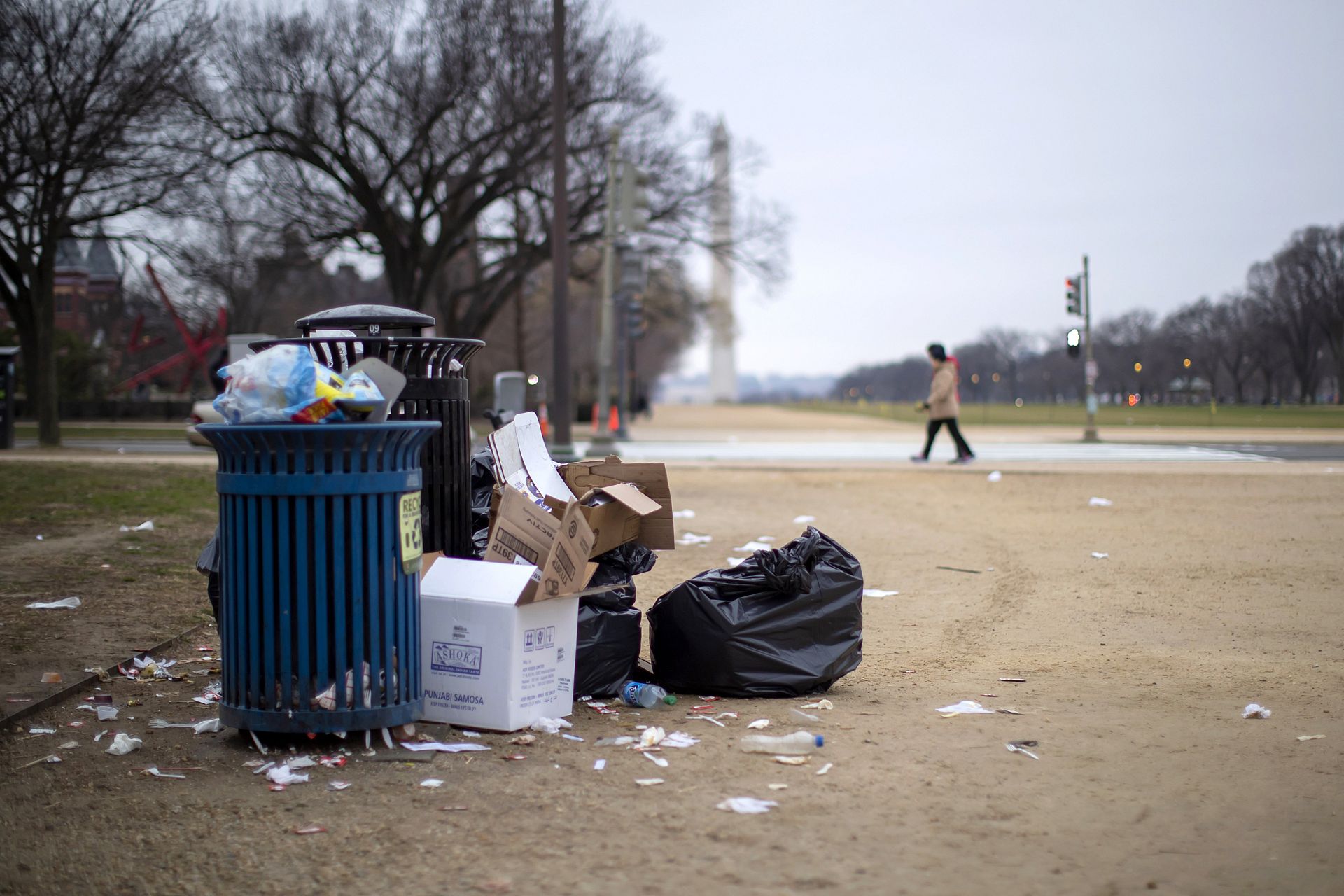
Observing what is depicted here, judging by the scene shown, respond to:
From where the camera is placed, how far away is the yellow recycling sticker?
3.87m

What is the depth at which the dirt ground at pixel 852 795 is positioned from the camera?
2984 mm

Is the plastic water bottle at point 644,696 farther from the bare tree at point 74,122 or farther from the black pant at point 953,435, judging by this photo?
the bare tree at point 74,122

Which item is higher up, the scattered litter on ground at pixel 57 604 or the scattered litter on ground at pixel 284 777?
the scattered litter on ground at pixel 57 604

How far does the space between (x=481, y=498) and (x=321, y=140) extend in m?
22.0

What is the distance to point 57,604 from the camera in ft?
20.7

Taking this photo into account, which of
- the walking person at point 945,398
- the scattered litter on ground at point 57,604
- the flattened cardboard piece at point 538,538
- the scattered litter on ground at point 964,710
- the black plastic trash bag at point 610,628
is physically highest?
the walking person at point 945,398

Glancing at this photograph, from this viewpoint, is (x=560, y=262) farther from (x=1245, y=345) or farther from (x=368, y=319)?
(x=1245, y=345)

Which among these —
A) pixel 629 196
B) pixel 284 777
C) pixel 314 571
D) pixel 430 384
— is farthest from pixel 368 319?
pixel 629 196

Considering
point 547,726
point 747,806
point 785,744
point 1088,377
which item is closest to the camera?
point 747,806

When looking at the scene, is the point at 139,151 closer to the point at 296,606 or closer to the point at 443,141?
the point at 443,141

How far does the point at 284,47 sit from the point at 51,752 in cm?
2286

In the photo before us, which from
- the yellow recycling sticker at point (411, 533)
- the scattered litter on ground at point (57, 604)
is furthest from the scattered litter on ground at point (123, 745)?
the scattered litter on ground at point (57, 604)

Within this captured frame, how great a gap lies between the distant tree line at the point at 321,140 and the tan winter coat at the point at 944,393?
24.4 feet

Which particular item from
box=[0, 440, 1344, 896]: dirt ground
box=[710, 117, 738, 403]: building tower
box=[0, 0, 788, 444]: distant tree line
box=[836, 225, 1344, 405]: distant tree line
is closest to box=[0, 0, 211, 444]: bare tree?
box=[0, 0, 788, 444]: distant tree line
